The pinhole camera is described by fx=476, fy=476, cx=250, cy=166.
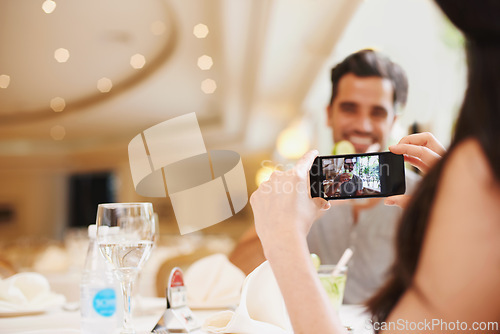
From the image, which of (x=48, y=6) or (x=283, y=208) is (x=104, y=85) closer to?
(x=48, y=6)

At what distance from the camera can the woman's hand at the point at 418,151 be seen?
0.85 meters

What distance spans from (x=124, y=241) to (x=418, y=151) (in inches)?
21.3

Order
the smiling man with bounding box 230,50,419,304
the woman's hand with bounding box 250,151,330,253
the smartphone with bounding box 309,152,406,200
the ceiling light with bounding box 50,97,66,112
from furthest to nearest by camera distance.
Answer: the ceiling light with bounding box 50,97,66,112 < the smiling man with bounding box 230,50,419,304 < the smartphone with bounding box 309,152,406,200 < the woman's hand with bounding box 250,151,330,253

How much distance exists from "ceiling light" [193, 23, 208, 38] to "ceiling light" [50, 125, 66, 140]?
5.52 metres

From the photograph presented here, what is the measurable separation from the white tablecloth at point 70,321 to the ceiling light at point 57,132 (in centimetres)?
877

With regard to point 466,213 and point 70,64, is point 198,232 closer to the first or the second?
point 70,64

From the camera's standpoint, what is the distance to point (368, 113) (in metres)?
1.81

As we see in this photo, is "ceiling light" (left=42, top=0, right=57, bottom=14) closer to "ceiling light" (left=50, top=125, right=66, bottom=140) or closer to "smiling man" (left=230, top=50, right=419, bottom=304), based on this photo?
"smiling man" (left=230, top=50, right=419, bottom=304)

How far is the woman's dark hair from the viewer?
0.52 m

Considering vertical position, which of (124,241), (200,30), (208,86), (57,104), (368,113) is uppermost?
(200,30)

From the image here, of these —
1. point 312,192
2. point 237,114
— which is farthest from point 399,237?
point 237,114

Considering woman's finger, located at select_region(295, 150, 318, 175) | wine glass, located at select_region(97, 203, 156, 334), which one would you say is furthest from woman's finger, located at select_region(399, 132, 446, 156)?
wine glass, located at select_region(97, 203, 156, 334)

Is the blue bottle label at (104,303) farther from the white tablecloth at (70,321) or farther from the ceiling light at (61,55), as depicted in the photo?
the ceiling light at (61,55)

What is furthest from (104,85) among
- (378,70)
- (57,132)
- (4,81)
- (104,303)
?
(104,303)
